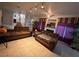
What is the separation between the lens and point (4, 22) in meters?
1.90

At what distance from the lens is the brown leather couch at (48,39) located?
1966 millimetres

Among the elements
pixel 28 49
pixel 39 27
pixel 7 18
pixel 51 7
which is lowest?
pixel 28 49

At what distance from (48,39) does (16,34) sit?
494mm

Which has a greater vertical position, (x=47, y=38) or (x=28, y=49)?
(x=47, y=38)

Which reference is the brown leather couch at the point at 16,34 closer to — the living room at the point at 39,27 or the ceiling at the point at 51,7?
the living room at the point at 39,27

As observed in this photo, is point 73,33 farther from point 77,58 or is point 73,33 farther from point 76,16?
point 77,58

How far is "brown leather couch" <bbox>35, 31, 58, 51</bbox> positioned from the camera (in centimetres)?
197

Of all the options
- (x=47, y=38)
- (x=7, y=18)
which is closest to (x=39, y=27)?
(x=47, y=38)

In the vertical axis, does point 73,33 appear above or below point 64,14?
below

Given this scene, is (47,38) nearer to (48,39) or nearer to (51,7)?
(48,39)

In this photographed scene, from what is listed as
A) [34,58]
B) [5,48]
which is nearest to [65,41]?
[34,58]

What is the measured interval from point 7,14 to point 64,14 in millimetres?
842

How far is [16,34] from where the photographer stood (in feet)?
6.45

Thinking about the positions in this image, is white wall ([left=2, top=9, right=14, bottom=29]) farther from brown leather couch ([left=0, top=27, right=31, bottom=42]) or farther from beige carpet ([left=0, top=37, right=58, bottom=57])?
beige carpet ([left=0, top=37, right=58, bottom=57])
